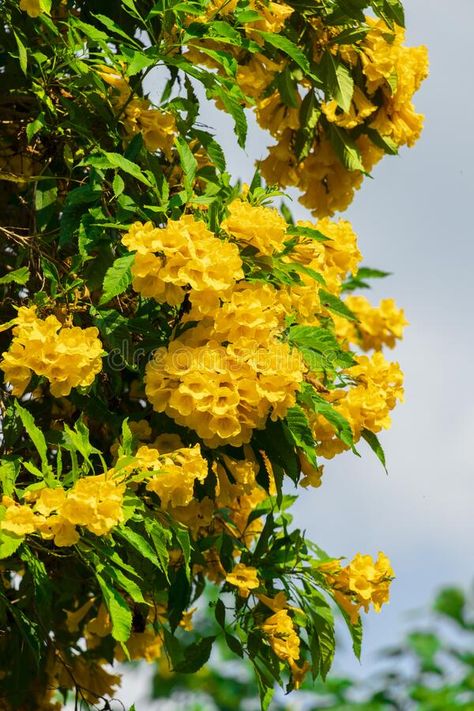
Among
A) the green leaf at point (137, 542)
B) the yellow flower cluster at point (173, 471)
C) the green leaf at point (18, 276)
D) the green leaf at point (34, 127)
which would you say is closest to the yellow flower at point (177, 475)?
the yellow flower cluster at point (173, 471)

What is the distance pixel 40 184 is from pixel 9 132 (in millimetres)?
494

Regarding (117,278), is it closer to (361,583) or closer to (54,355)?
(54,355)

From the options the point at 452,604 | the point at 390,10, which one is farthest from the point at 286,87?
the point at 452,604

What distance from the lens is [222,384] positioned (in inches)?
112

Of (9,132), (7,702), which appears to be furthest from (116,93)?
(7,702)

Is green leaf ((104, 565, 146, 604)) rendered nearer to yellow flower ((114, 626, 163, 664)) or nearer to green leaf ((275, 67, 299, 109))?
yellow flower ((114, 626, 163, 664))

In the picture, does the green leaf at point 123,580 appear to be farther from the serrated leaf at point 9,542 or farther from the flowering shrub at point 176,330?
the serrated leaf at point 9,542

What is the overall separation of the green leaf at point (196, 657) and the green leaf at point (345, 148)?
5.25 feet

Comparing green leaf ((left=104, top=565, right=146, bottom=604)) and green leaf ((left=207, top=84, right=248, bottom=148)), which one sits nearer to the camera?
green leaf ((left=104, top=565, right=146, bottom=604))

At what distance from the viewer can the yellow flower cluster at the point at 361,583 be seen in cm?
351

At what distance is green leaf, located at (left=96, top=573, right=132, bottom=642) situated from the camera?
2678mm

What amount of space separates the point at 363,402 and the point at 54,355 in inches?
36.2

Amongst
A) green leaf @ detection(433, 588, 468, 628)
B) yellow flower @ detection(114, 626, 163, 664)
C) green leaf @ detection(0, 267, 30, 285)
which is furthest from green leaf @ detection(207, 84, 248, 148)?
green leaf @ detection(433, 588, 468, 628)

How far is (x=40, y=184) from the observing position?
11.2 ft
